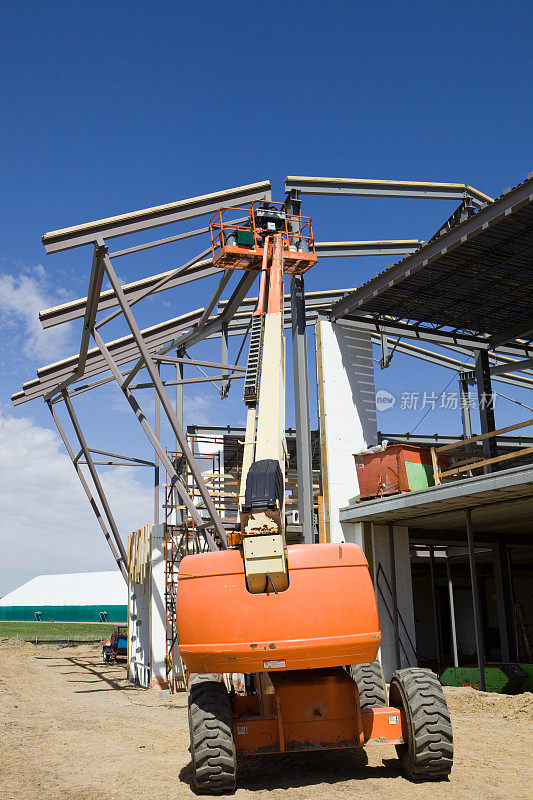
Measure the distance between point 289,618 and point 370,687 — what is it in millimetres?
2903

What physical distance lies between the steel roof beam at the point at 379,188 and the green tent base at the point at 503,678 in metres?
12.8

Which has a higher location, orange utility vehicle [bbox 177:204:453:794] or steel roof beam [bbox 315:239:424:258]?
steel roof beam [bbox 315:239:424:258]

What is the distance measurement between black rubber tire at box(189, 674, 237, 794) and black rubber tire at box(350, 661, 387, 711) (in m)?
2.20

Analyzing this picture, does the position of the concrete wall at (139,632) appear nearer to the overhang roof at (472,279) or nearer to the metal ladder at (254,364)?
the overhang roof at (472,279)

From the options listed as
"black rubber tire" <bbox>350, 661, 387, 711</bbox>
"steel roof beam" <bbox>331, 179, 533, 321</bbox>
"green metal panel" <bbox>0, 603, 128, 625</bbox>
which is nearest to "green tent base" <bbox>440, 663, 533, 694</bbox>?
"black rubber tire" <bbox>350, 661, 387, 711</bbox>

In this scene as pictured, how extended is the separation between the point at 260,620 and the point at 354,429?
12927 millimetres

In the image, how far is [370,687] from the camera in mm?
10008

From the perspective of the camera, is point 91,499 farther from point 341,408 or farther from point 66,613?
point 66,613

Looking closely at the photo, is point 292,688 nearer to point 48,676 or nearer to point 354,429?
point 354,429

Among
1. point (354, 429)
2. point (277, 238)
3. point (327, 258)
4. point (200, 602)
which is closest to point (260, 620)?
point (200, 602)

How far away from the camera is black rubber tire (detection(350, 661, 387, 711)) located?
9930 mm

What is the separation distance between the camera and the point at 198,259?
19328 mm

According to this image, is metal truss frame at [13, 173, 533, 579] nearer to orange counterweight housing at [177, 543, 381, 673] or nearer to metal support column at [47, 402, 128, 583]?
metal support column at [47, 402, 128, 583]

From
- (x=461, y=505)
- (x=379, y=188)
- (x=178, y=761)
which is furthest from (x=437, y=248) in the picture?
(x=178, y=761)
